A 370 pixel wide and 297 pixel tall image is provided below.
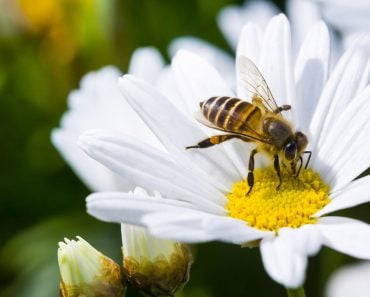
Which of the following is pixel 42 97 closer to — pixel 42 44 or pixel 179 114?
pixel 42 44

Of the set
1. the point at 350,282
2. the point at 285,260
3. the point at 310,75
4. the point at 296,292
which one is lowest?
the point at 350,282

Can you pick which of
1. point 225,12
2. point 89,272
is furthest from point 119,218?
point 225,12

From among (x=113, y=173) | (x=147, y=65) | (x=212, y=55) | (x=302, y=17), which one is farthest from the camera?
(x=302, y=17)

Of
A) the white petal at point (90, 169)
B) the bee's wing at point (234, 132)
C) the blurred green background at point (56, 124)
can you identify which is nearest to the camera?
the bee's wing at point (234, 132)

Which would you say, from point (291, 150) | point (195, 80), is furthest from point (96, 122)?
point (291, 150)

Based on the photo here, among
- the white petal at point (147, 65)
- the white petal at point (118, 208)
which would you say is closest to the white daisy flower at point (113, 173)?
the white petal at point (147, 65)

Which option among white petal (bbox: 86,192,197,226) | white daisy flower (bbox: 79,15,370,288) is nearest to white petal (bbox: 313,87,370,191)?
white daisy flower (bbox: 79,15,370,288)

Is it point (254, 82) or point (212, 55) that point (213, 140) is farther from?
point (212, 55)

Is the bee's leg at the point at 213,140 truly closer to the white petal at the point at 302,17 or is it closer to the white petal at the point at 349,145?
the white petal at the point at 349,145
